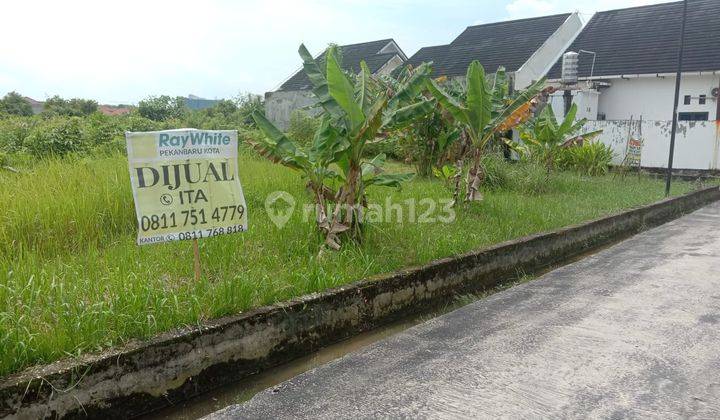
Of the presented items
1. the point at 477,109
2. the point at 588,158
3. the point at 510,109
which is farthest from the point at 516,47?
the point at 477,109

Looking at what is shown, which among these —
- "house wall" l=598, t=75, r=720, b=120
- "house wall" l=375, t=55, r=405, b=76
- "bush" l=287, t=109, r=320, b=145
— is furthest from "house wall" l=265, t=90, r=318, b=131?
"house wall" l=598, t=75, r=720, b=120

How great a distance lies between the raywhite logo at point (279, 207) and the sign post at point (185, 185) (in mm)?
1566

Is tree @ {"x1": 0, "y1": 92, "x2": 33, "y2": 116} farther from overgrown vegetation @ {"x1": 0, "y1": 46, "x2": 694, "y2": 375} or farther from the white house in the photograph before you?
the white house

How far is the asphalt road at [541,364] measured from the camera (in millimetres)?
3256

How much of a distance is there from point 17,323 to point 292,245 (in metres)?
2.58

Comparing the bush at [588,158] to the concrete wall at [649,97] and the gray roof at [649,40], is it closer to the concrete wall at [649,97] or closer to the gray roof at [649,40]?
the concrete wall at [649,97]

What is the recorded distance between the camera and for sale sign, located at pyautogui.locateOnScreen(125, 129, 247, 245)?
12.6 feet

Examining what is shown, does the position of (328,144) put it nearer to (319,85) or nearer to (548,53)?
(319,85)

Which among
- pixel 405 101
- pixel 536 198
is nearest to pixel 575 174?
pixel 536 198

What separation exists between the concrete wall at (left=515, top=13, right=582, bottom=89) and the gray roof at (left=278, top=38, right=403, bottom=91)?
8.26 metres

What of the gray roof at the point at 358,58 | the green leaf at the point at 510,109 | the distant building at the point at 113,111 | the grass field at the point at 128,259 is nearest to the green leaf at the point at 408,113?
the grass field at the point at 128,259

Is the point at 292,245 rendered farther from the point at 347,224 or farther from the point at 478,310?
the point at 478,310

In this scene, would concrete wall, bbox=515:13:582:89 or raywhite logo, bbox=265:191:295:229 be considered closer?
raywhite logo, bbox=265:191:295:229

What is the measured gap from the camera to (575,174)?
47.5 ft
